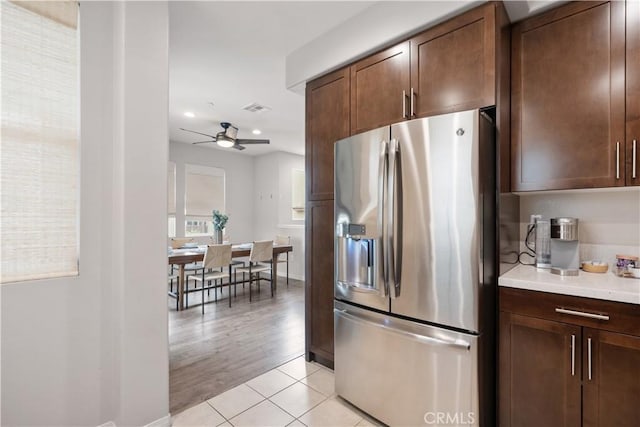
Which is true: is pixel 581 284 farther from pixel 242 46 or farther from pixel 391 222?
pixel 242 46

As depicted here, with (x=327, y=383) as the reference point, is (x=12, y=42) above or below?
above

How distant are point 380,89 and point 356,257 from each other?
1193 mm

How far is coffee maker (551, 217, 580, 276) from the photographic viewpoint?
1.67 m

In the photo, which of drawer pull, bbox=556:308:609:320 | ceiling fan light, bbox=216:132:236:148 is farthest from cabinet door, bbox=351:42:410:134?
ceiling fan light, bbox=216:132:236:148

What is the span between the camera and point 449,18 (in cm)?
174

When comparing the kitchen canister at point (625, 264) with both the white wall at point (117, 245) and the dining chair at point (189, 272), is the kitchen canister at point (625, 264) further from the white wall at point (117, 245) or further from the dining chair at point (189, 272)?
the dining chair at point (189, 272)

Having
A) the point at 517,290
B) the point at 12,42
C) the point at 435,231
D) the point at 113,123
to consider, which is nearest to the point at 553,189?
the point at 517,290

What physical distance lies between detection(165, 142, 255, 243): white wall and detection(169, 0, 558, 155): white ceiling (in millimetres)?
1710

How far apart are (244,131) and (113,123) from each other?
11.5ft

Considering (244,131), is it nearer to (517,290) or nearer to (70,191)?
(70,191)

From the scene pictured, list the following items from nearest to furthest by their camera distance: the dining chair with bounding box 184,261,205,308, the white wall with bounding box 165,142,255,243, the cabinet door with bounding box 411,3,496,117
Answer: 1. the cabinet door with bounding box 411,3,496,117
2. the dining chair with bounding box 184,261,205,308
3. the white wall with bounding box 165,142,255,243

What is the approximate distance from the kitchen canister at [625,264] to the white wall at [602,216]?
0.44ft

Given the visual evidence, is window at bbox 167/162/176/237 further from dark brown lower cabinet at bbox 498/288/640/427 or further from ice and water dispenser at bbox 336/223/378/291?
dark brown lower cabinet at bbox 498/288/640/427

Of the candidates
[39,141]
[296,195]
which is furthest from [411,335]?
[296,195]
